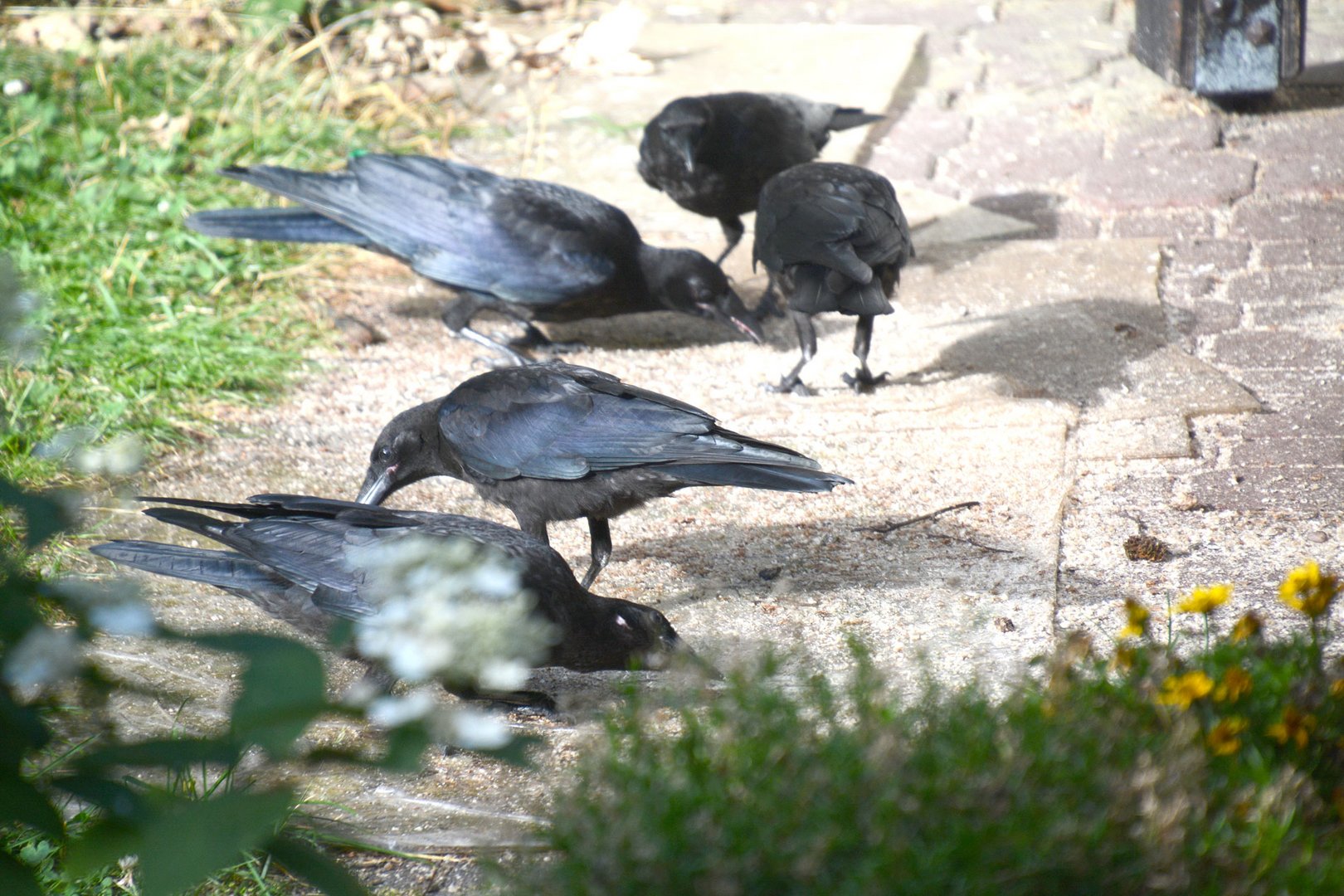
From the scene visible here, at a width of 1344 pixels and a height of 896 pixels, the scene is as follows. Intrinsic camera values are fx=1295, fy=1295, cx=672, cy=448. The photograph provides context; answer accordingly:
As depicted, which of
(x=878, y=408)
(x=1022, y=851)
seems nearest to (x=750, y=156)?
(x=878, y=408)

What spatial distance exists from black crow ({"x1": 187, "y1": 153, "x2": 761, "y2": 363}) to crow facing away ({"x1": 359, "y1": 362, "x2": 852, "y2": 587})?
1316 mm

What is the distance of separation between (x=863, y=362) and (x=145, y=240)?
10.8 ft

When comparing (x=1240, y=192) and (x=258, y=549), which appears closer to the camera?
(x=258, y=549)

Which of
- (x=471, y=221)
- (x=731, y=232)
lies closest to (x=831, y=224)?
(x=471, y=221)

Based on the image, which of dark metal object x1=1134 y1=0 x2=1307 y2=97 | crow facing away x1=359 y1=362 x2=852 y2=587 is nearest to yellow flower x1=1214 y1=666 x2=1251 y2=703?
crow facing away x1=359 y1=362 x2=852 y2=587

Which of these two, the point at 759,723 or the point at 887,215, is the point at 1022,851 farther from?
the point at 887,215

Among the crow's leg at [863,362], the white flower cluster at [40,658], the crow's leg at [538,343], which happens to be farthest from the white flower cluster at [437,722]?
the crow's leg at [538,343]

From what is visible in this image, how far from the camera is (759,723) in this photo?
5.61 ft

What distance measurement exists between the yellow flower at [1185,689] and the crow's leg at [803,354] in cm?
285

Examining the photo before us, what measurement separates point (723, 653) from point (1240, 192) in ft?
13.1

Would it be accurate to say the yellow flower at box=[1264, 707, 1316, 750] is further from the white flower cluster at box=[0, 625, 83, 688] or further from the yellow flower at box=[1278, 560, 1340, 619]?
the white flower cluster at box=[0, 625, 83, 688]

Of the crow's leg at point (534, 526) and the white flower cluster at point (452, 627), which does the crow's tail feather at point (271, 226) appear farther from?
the white flower cluster at point (452, 627)

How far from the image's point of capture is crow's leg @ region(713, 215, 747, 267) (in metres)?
5.83

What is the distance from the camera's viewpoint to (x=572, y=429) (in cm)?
346
